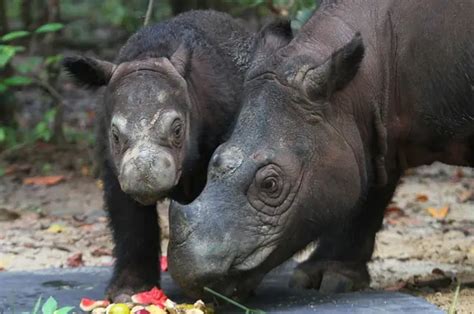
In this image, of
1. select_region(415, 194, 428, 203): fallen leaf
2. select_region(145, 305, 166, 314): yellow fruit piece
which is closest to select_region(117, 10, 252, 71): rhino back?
select_region(145, 305, 166, 314): yellow fruit piece

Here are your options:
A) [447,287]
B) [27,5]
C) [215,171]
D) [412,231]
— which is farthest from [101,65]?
[27,5]

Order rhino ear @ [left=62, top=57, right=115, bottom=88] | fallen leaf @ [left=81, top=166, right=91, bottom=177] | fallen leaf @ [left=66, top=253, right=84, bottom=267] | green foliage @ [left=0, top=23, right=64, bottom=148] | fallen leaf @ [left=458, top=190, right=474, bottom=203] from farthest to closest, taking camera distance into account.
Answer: fallen leaf @ [left=81, top=166, right=91, bottom=177] → green foliage @ [left=0, top=23, right=64, bottom=148] → fallen leaf @ [left=458, top=190, right=474, bottom=203] → fallen leaf @ [left=66, top=253, right=84, bottom=267] → rhino ear @ [left=62, top=57, right=115, bottom=88]

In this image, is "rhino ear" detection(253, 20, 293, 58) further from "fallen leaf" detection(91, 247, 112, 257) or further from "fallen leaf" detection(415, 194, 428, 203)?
"fallen leaf" detection(415, 194, 428, 203)

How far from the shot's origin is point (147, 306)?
493cm

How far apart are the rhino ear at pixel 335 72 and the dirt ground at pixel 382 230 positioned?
1183 mm

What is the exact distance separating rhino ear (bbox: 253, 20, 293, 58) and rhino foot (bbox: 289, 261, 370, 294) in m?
1.19

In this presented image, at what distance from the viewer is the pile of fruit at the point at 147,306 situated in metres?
4.73

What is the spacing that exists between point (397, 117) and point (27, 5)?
5.95 m

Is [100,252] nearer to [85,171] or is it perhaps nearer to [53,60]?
[85,171]

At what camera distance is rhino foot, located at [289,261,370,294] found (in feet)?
19.3

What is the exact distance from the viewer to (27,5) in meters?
10.7

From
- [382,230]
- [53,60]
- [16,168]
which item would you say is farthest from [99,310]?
[16,168]

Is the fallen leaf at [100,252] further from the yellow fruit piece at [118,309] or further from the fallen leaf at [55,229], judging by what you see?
the yellow fruit piece at [118,309]

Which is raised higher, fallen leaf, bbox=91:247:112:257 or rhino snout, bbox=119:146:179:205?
rhino snout, bbox=119:146:179:205
